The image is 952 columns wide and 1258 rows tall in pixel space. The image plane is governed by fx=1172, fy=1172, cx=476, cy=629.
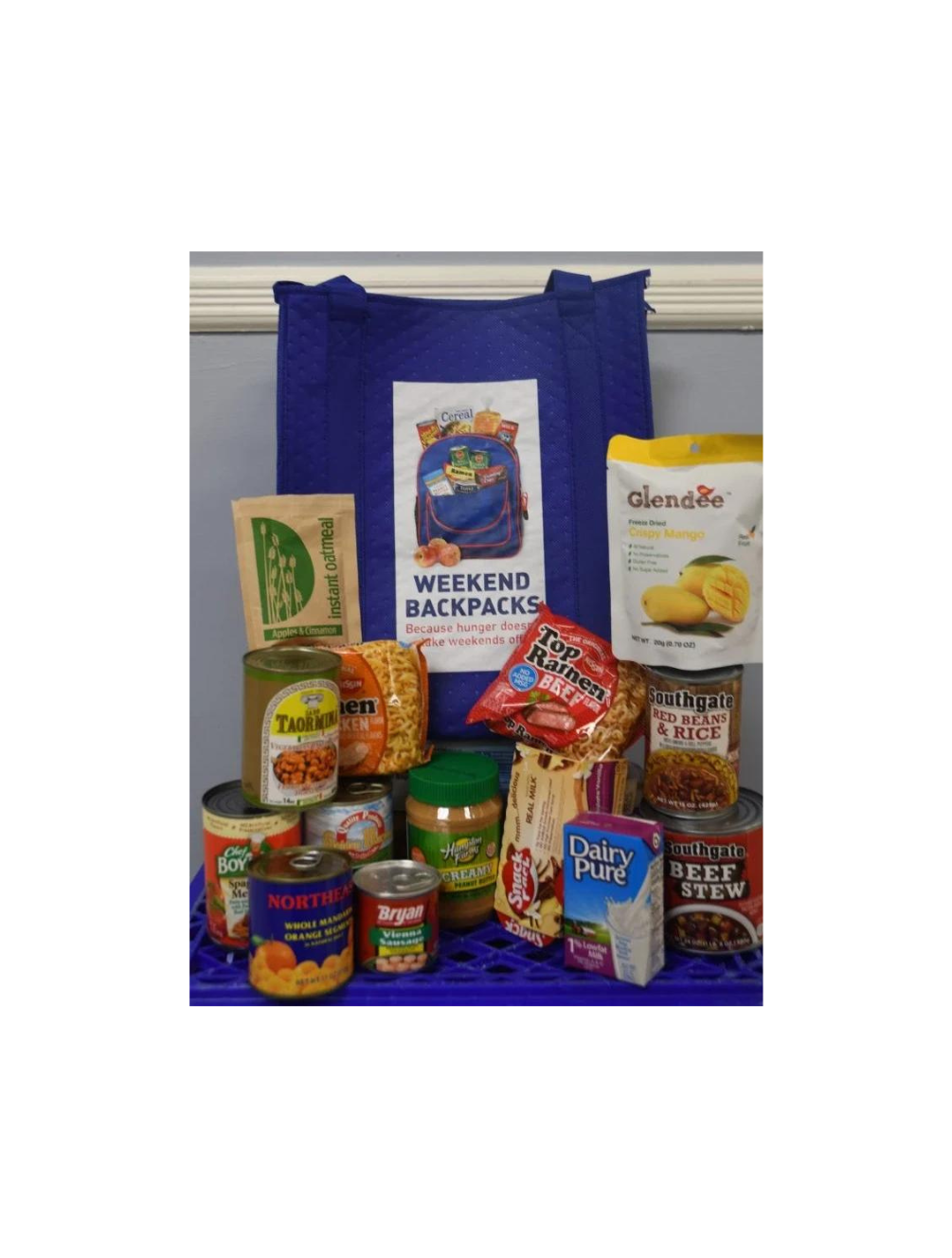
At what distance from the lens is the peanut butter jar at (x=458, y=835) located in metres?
1.51

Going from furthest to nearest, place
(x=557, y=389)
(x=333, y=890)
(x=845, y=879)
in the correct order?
(x=557, y=389) < (x=845, y=879) < (x=333, y=890)

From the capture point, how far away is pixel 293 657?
4.96ft

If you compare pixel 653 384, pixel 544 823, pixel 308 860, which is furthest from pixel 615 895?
pixel 653 384

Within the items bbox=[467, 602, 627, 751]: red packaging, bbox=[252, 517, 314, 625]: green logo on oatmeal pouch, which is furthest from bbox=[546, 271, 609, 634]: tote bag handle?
bbox=[252, 517, 314, 625]: green logo on oatmeal pouch

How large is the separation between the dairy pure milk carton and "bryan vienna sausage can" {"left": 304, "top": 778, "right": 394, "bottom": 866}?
250mm

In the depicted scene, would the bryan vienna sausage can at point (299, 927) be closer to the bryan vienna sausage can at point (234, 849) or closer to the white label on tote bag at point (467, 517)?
the bryan vienna sausage can at point (234, 849)

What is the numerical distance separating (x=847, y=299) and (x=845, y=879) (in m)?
0.87

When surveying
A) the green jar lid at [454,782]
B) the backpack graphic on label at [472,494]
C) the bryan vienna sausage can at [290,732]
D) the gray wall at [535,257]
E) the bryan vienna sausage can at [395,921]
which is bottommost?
the bryan vienna sausage can at [395,921]

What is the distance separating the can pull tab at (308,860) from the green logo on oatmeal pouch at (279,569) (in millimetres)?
381

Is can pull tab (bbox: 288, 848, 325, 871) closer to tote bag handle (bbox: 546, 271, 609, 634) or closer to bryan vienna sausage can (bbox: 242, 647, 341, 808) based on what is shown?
bryan vienna sausage can (bbox: 242, 647, 341, 808)

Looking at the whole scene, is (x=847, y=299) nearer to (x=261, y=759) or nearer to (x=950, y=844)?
(x=950, y=844)

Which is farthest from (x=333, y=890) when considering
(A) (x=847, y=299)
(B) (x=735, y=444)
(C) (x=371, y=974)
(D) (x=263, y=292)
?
(A) (x=847, y=299)

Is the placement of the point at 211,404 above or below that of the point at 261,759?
above

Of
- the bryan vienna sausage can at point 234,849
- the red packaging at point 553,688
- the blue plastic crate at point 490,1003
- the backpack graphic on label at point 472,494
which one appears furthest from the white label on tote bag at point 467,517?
the blue plastic crate at point 490,1003
